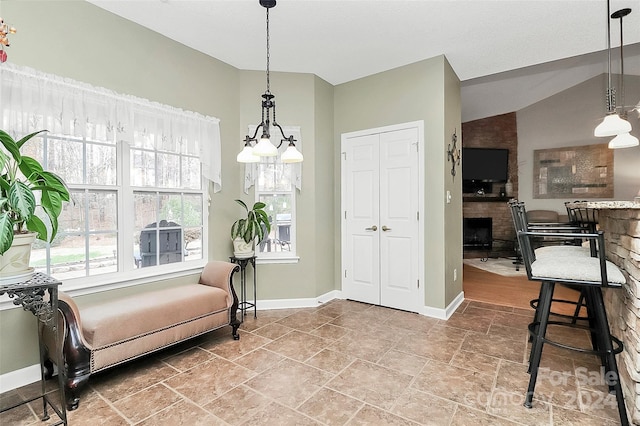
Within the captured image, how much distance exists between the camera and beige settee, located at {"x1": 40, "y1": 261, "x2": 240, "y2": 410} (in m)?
2.01

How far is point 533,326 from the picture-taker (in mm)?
2422

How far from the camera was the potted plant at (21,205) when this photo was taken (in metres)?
1.69

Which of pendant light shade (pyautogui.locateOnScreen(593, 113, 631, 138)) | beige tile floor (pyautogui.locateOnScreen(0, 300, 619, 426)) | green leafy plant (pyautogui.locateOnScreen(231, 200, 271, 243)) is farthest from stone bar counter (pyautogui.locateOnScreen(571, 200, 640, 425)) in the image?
green leafy plant (pyautogui.locateOnScreen(231, 200, 271, 243))

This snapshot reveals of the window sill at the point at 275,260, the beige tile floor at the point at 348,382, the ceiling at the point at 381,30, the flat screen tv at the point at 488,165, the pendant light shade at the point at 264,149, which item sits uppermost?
the ceiling at the point at 381,30

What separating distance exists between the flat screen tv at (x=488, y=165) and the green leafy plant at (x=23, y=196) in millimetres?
7684

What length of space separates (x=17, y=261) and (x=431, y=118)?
3.71 meters

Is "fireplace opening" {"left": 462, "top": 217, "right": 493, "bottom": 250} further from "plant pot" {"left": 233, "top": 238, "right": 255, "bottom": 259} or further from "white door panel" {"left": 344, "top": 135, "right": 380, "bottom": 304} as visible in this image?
"plant pot" {"left": 233, "top": 238, "right": 255, "bottom": 259}

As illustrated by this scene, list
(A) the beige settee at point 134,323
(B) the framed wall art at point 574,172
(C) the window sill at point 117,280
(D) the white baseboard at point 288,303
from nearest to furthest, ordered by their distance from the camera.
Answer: (A) the beige settee at point 134,323, (C) the window sill at point 117,280, (D) the white baseboard at point 288,303, (B) the framed wall art at point 574,172

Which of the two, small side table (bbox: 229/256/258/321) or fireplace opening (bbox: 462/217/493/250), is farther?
fireplace opening (bbox: 462/217/493/250)

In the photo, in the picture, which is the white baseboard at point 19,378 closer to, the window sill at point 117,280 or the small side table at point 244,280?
the window sill at point 117,280

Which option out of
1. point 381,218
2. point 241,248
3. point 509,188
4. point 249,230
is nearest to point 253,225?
point 249,230

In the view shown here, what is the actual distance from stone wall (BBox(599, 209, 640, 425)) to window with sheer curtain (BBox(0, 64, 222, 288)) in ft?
11.1

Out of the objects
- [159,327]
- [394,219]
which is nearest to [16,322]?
[159,327]

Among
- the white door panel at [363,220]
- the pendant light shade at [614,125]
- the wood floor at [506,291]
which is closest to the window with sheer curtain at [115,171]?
the white door panel at [363,220]
